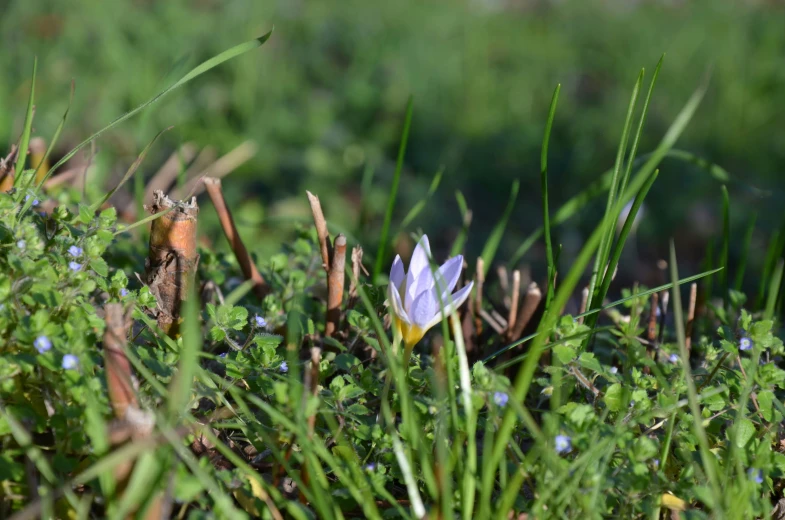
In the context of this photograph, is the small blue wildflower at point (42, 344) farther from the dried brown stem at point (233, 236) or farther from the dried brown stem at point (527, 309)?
the dried brown stem at point (527, 309)

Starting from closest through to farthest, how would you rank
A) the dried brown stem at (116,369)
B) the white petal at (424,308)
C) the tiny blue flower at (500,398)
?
the dried brown stem at (116,369), the tiny blue flower at (500,398), the white petal at (424,308)

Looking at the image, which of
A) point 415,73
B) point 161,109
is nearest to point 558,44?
point 415,73

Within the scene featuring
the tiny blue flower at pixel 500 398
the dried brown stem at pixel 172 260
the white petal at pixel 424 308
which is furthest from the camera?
the dried brown stem at pixel 172 260

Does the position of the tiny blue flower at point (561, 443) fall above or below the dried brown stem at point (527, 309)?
above

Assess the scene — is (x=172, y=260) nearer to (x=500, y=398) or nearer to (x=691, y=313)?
(x=500, y=398)

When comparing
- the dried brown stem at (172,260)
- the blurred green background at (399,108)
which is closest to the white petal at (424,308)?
the dried brown stem at (172,260)

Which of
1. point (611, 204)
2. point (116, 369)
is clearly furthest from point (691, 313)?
point (116, 369)

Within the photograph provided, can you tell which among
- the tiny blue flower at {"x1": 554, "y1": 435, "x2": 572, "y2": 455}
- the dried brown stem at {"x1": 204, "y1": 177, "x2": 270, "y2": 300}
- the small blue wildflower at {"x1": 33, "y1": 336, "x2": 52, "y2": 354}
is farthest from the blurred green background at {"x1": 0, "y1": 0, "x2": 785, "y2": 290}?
the tiny blue flower at {"x1": 554, "y1": 435, "x2": 572, "y2": 455}

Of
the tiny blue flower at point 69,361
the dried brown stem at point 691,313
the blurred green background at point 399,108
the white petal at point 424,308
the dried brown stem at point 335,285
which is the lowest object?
the blurred green background at point 399,108

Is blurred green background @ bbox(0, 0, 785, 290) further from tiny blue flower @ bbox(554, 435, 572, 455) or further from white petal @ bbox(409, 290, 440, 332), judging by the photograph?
tiny blue flower @ bbox(554, 435, 572, 455)
